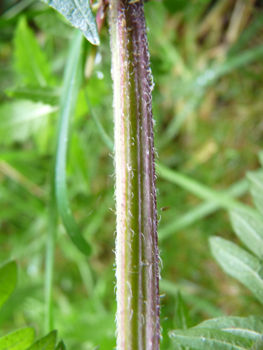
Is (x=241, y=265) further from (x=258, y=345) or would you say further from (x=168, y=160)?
(x=168, y=160)

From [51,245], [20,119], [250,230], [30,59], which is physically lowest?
[250,230]

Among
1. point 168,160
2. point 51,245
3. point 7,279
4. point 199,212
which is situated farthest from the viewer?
point 168,160

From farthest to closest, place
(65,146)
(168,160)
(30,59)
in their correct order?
(168,160), (30,59), (65,146)

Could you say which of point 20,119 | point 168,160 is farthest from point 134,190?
point 168,160

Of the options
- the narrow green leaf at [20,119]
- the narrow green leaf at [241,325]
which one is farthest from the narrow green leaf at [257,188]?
the narrow green leaf at [20,119]

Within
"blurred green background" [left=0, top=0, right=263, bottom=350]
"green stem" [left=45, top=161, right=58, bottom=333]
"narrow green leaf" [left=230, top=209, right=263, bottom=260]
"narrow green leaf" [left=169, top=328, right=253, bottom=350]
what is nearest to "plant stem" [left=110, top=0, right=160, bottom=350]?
"narrow green leaf" [left=169, top=328, right=253, bottom=350]

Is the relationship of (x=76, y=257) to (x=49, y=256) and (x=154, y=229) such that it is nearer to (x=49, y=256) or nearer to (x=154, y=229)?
(x=49, y=256)

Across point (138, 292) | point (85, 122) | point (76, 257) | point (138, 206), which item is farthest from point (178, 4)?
point (76, 257)

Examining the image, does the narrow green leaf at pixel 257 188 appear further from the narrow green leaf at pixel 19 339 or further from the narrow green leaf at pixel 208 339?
the narrow green leaf at pixel 19 339

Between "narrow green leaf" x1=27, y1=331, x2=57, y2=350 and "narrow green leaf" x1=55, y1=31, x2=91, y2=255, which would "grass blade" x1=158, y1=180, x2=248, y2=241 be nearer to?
"narrow green leaf" x1=55, y1=31, x2=91, y2=255
